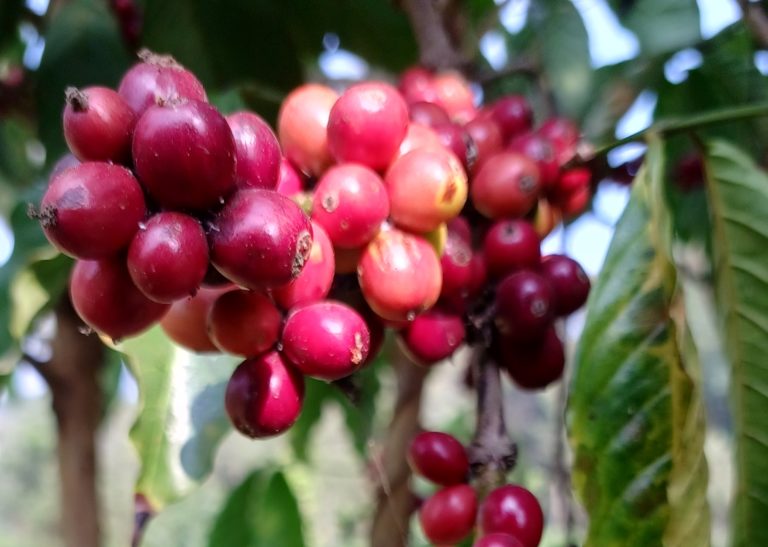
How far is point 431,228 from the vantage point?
0.34 m

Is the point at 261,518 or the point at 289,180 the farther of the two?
the point at 261,518

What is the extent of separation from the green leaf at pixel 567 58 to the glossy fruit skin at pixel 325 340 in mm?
402

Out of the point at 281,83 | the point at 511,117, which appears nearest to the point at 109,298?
the point at 511,117

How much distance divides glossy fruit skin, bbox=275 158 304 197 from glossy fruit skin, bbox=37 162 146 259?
0.34ft

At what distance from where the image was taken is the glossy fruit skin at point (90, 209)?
0.23 metres

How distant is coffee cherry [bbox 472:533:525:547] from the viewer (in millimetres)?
315

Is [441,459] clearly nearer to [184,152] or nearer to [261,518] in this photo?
[184,152]

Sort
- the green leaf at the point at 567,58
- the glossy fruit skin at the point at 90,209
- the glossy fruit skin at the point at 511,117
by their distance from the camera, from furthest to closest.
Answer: the green leaf at the point at 567,58 → the glossy fruit skin at the point at 511,117 → the glossy fruit skin at the point at 90,209

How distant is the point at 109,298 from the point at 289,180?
113 mm

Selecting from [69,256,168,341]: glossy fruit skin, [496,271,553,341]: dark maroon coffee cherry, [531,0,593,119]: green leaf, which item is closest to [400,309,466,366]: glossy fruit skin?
[496,271,553,341]: dark maroon coffee cherry

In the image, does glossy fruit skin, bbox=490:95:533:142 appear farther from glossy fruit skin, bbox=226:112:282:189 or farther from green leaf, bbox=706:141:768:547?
glossy fruit skin, bbox=226:112:282:189

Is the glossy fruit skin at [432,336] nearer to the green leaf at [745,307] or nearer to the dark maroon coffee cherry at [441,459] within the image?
the dark maroon coffee cherry at [441,459]

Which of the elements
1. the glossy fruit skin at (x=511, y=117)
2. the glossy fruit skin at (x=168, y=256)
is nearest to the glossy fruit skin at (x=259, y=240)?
the glossy fruit skin at (x=168, y=256)

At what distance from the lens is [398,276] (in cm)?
31
